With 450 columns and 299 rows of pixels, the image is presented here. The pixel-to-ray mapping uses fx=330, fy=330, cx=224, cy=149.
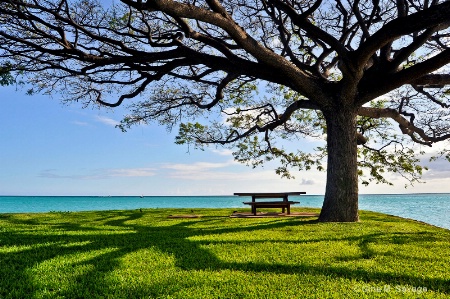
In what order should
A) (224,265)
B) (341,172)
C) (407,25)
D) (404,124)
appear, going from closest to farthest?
(224,265), (407,25), (341,172), (404,124)

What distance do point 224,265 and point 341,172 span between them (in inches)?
248

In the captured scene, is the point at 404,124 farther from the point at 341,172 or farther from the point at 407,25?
the point at 407,25

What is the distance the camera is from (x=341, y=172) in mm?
10203

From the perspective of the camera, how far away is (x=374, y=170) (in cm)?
1650

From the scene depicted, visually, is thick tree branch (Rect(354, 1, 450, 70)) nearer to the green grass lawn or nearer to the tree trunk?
the tree trunk

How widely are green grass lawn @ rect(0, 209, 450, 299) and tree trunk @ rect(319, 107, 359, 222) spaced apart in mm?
2061

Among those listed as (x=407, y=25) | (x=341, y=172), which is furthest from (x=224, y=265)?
(x=407, y=25)

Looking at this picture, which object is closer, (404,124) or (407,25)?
(407,25)

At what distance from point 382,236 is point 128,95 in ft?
35.7

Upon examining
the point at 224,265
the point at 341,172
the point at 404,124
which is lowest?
the point at 224,265

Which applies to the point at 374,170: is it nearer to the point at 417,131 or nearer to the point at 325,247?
the point at 417,131

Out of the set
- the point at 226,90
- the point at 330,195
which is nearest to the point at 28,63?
the point at 226,90

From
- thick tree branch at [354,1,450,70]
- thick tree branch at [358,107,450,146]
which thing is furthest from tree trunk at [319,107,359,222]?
thick tree branch at [358,107,450,146]

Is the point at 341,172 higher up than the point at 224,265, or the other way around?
the point at 341,172
